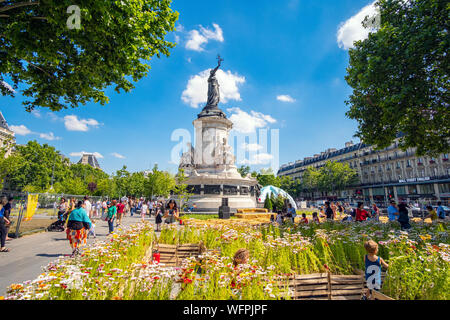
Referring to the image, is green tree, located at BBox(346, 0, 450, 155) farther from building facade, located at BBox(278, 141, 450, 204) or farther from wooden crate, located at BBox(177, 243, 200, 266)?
building facade, located at BBox(278, 141, 450, 204)

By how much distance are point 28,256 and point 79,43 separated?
290 inches

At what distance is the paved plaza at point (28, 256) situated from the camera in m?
5.65

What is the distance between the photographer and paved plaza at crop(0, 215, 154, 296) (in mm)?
5648

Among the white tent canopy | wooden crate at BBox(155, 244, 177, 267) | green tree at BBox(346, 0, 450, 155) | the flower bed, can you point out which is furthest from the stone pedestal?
the flower bed

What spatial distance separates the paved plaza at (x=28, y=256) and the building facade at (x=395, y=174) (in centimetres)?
4266

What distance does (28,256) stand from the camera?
7633 mm

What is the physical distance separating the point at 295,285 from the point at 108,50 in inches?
330

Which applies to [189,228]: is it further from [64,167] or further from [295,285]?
[64,167]

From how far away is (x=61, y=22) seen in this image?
19.5 ft

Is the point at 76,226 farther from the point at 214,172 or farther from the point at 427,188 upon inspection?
the point at 427,188

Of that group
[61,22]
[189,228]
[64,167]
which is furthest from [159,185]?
[64,167]

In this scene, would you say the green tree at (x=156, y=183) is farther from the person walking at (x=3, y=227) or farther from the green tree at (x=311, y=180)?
the green tree at (x=311, y=180)

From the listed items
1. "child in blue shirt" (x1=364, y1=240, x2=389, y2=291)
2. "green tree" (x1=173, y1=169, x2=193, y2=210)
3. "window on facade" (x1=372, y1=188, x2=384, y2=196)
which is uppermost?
"window on facade" (x1=372, y1=188, x2=384, y2=196)

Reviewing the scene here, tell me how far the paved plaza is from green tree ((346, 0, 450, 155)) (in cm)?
1536
